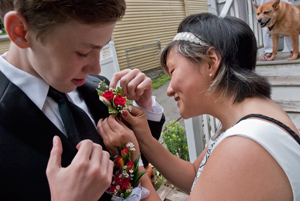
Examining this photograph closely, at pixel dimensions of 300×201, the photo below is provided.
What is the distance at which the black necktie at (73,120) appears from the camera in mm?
1004

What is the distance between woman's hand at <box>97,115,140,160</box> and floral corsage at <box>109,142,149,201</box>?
0.04 m

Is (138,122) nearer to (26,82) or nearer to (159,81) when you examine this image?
(26,82)

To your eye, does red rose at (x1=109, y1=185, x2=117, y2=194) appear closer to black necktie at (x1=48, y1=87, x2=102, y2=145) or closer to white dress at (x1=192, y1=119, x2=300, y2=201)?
black necktie at (x1=48, y1=87, x2=102, y2=145)

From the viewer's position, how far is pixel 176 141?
3703mm

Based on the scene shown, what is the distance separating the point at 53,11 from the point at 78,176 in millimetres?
638

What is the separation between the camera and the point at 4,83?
0.90 meters

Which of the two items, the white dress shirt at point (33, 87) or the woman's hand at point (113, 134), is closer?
the white dress shirt at point (33, 87)

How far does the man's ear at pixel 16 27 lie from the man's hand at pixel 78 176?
0.42 metres

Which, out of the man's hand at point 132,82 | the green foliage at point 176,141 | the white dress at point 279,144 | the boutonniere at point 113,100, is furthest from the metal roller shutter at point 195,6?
the white dress at point 279,144

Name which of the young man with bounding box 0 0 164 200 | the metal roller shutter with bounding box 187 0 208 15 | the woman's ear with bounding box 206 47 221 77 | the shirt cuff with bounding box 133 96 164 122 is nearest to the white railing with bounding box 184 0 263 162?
the woman's ear with bounding box 206 47 221 77

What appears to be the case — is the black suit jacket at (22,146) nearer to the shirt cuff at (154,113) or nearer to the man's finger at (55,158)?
the man's finger at (55,158)

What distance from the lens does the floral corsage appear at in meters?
1.12

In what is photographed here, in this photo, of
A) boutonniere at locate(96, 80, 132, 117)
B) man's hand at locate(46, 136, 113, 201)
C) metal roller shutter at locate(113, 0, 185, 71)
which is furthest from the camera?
metal roller shutter at locate(113, 0, 185, 71)

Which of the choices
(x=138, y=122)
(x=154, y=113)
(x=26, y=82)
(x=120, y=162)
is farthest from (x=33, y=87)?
(x=154, y=113)
